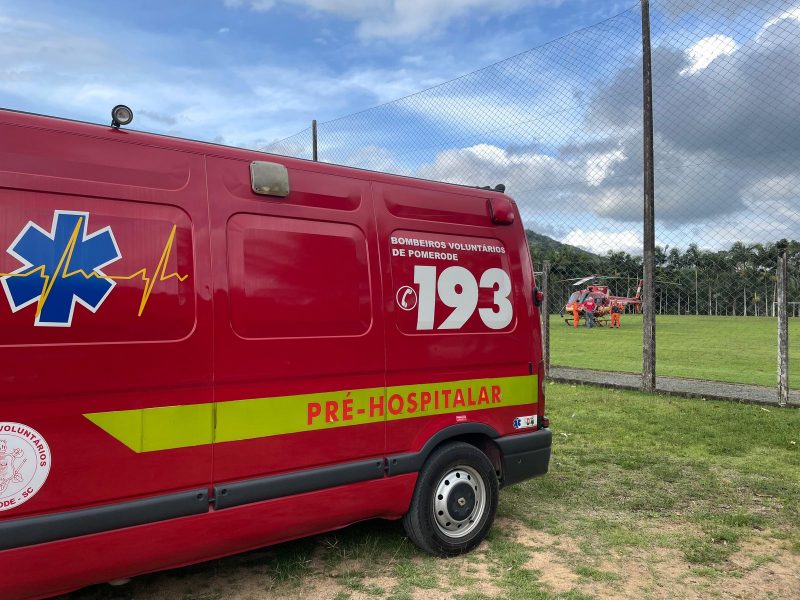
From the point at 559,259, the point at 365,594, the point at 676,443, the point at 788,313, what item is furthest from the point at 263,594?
the point at 559,259

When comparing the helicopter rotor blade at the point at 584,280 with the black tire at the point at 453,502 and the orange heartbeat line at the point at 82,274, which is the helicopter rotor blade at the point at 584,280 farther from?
the orange heartbeat line at the point at 82,274

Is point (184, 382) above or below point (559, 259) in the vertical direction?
below

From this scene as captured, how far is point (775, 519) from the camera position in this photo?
196 inches

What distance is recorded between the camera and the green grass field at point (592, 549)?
150 inches

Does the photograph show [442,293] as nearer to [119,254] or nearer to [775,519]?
[119,254]

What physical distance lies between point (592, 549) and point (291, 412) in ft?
7.50

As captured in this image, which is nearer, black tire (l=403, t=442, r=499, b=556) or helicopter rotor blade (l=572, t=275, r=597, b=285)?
black tire (l=403, t=442, r=499, b=556)

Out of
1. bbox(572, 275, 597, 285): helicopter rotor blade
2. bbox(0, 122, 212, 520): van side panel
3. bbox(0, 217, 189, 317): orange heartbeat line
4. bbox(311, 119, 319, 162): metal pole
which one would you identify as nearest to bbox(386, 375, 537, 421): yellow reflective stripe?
bbox(0, 122, 212, 520): van side panel

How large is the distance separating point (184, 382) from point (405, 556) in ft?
6.35

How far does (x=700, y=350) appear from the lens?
1775 centimetres

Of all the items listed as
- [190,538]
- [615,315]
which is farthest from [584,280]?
[615,315]

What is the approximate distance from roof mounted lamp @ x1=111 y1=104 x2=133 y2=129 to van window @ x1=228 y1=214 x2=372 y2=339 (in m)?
0.67

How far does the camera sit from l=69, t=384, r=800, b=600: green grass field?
12.5ft

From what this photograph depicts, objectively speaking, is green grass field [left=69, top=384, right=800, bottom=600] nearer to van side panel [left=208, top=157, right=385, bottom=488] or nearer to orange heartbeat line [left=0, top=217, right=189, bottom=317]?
van side panel [left=208, top=157, right=385, bottom=488]
